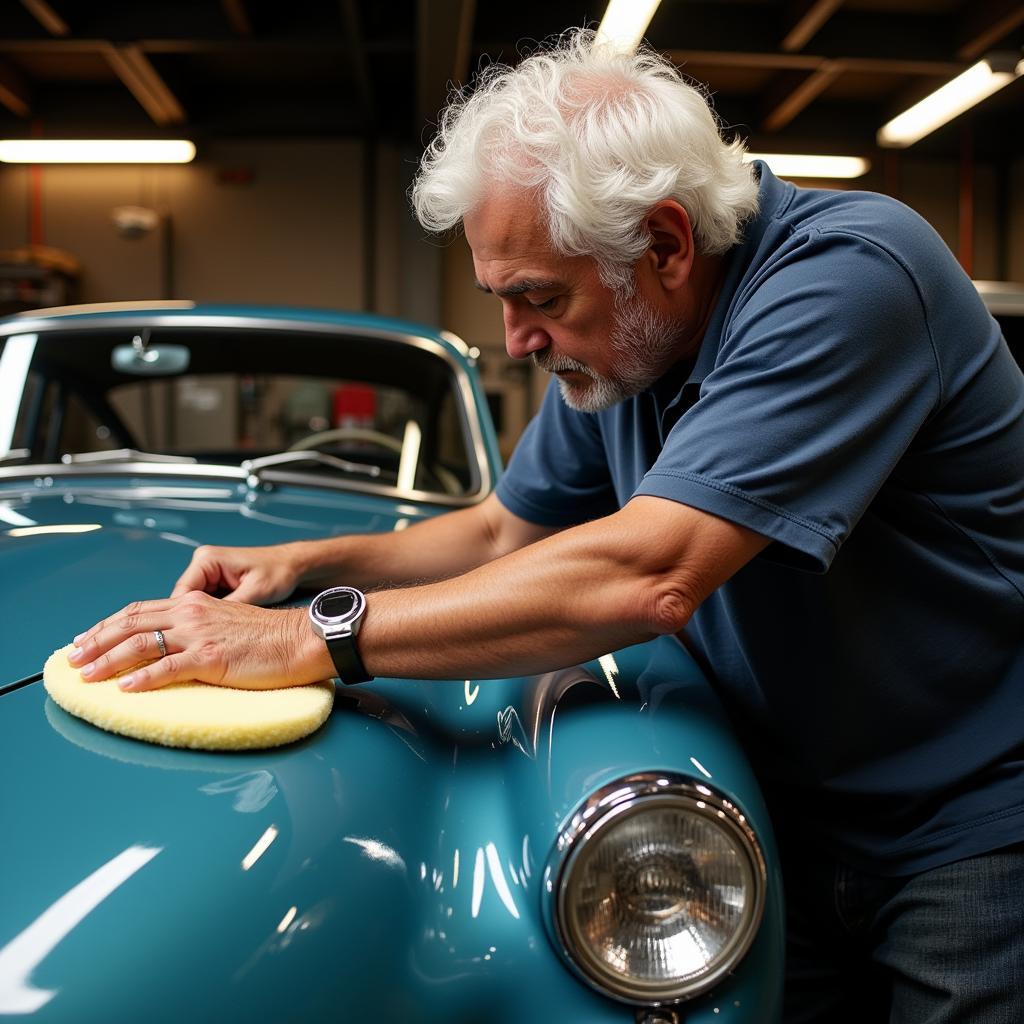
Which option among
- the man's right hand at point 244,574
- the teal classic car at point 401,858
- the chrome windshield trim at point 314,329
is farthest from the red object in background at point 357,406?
the teal classic car at point 401,858

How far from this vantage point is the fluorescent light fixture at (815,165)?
30.8 ft

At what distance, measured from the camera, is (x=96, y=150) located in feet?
30.4

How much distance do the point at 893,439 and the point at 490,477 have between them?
53.7 inches

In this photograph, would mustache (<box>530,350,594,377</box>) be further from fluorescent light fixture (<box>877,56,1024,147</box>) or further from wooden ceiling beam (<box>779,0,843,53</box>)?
fluorescent light fixture (<box>877,56,1024,147</box>)

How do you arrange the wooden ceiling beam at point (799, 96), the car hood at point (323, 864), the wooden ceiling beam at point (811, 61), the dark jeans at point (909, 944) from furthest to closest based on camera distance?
the wooden ceiling beam at point (799, 96)
the wooden ceiling beam at point (811, 61)
the dark jeans at point (909, 944)
the car hood at point (323, 864)

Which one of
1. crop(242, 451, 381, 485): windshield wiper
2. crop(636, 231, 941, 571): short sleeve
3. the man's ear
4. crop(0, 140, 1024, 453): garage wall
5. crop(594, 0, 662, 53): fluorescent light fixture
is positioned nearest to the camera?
crop(636, 231, 941, 571): short sleeve

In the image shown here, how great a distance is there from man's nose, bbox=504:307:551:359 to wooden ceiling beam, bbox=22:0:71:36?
7.04 metres

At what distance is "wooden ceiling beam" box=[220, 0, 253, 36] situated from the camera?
7.06m

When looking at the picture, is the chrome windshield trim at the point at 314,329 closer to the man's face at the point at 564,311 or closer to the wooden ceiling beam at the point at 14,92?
the man's face at the point at 564,311

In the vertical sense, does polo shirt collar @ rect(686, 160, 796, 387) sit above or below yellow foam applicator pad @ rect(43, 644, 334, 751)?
above

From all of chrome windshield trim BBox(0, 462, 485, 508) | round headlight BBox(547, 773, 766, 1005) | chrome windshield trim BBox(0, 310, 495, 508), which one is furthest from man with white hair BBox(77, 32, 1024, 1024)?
chrome windshield trim BBox(0, 310, 495, 508)

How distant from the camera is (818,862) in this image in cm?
146

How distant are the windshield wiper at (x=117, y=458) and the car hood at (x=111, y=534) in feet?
0.23

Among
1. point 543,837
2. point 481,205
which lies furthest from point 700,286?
point 543,837
